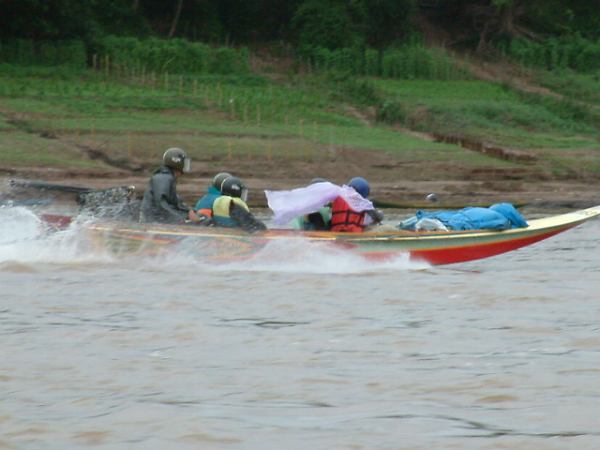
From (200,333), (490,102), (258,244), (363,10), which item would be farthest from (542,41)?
(200,333)

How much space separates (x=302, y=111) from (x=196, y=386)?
30.1m

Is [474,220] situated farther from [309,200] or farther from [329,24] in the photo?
[329,24]

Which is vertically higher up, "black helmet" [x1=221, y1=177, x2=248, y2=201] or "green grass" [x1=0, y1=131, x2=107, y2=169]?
"black helmet" [x1=221, y1=177, x2=248, y2=201]

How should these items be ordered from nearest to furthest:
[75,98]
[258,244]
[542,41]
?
[258,244] < [75,98] < [542,41]

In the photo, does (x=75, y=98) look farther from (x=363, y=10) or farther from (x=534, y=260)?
(x=534, y=260)

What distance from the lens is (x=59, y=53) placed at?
41.9 m

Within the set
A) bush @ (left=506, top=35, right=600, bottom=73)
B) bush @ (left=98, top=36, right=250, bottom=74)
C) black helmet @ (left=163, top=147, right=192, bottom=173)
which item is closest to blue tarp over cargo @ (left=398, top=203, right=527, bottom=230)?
black helmet @ (left=163, top=147, right=192, bottom=173)

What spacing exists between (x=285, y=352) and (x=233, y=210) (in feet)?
17.9

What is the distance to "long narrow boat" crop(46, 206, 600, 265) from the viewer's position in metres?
14.9

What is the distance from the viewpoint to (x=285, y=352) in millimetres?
9969

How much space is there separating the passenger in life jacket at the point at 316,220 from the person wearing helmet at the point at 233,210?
2.79ft

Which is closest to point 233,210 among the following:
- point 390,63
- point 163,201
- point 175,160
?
point 163,201

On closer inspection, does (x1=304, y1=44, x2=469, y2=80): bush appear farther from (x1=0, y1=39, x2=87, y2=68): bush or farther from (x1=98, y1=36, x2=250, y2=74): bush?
(x1=0, y1=39, x2=87, y2=68): bush

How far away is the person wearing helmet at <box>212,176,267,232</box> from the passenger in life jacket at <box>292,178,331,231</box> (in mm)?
852
